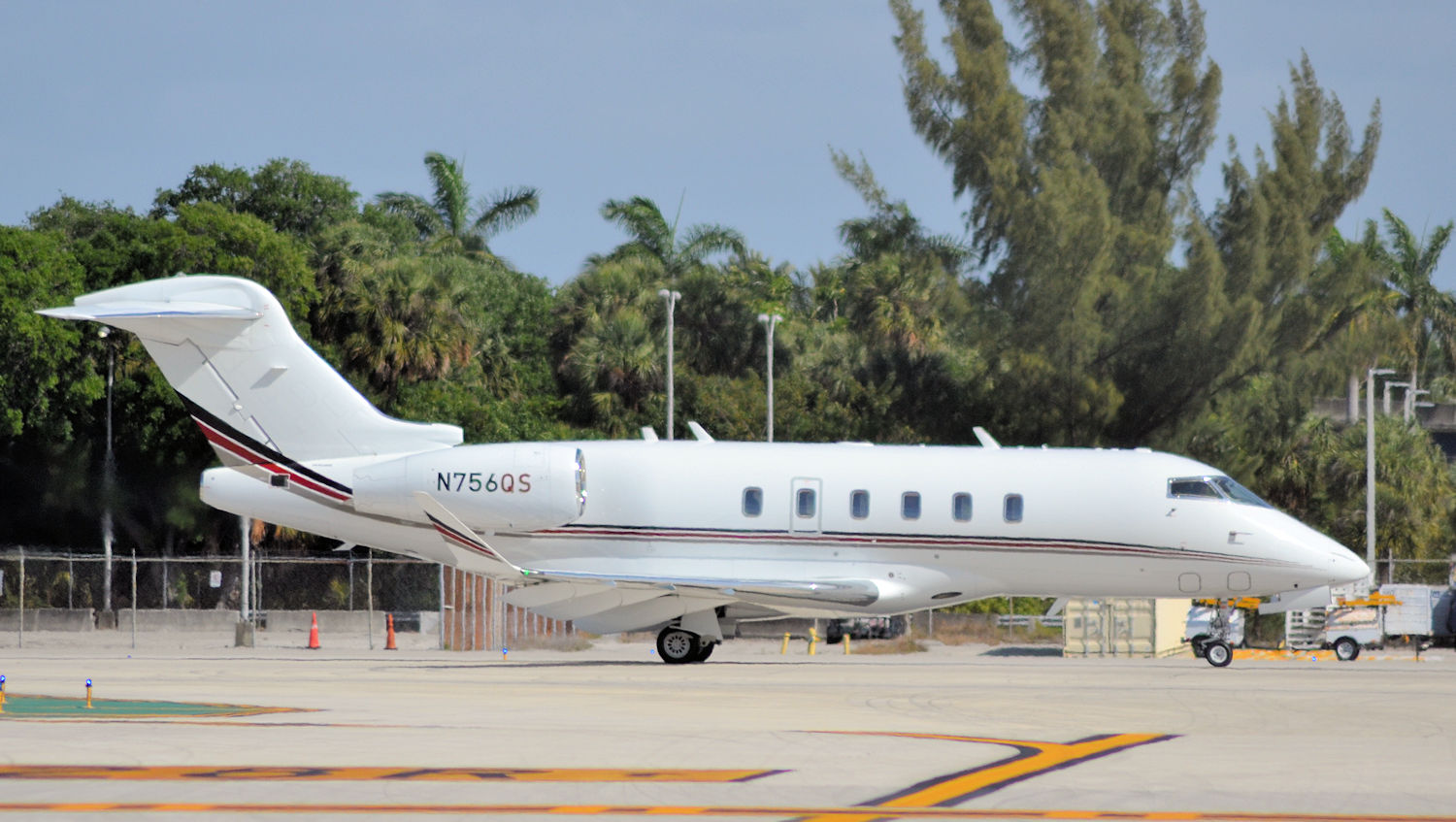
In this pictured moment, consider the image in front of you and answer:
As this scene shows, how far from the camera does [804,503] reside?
2639 centimetres

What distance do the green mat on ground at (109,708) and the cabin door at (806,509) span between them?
1046 cm

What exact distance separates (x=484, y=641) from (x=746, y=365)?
105 feet

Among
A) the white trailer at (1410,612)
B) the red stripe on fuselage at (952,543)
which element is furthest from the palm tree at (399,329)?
the white trailer at (1410,612)

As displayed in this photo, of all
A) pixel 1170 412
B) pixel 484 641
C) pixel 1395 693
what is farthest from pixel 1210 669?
pixel 1170 412

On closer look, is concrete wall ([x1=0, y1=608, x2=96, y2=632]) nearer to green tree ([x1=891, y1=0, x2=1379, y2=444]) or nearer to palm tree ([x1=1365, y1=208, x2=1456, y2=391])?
A: green tree ([x1=891, y1=0, x2=1379, y2=444])

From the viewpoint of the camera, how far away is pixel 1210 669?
26641mm

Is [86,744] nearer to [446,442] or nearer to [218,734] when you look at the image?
[218,734]

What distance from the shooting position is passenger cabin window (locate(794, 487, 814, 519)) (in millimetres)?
26375

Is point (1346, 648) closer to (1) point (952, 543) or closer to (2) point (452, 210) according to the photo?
(1) point (952, 543)

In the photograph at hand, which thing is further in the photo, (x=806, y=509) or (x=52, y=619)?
(x=52, y=619)

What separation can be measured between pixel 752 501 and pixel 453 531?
4.41 m

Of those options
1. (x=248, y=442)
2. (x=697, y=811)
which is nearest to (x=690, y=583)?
(x=248, y=442)

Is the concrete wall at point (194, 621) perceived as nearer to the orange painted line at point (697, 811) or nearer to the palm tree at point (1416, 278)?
the orange painted line at point (697, 811)

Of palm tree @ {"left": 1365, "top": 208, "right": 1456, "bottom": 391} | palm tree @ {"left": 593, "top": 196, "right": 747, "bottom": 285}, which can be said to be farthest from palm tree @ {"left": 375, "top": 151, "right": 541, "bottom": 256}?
palm tree @ {"left": 1365, "top": 208, "right": 1456, "bottom": 391}
